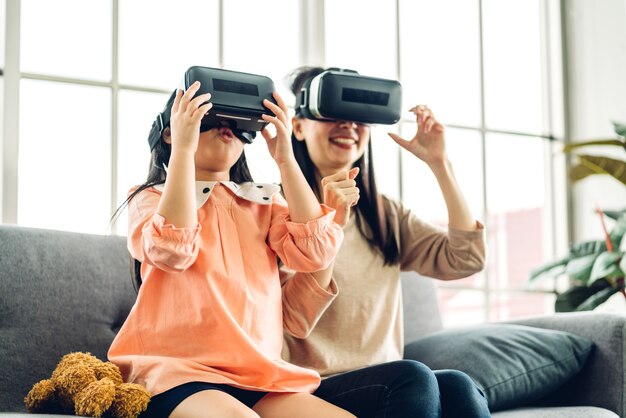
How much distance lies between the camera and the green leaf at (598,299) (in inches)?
108

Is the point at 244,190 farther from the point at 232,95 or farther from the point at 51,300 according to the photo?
the point at 51,300

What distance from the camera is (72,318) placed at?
1.73 meters

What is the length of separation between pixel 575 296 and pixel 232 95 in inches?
68.7

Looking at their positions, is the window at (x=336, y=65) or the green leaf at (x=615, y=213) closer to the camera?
the window at (x=336, y=65)

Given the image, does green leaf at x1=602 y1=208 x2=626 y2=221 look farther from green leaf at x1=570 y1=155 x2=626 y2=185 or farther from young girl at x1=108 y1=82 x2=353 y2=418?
young girl at x1=108 y1=82 x2=353 y2=418

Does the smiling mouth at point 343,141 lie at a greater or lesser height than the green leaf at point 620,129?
lesser

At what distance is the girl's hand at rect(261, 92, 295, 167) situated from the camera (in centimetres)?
151

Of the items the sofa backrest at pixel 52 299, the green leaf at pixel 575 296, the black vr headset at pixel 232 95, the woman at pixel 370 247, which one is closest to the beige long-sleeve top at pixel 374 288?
the woman at pixel 370 247

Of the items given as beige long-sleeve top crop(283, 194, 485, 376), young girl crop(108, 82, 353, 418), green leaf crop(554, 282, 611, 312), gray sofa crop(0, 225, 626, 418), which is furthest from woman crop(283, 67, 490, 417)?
green leaf crop(554, 282, 611, 312)

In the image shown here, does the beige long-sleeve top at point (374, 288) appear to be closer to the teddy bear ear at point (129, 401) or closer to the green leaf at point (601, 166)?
the teddy bear ear at point (129, 401)

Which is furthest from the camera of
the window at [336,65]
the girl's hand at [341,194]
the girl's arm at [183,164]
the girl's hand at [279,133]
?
the window at [336,65]

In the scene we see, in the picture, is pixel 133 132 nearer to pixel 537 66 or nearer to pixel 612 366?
pixel 612 366

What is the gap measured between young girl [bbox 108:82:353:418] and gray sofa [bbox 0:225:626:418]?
0.27m

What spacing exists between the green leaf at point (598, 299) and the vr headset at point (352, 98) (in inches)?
51.2
